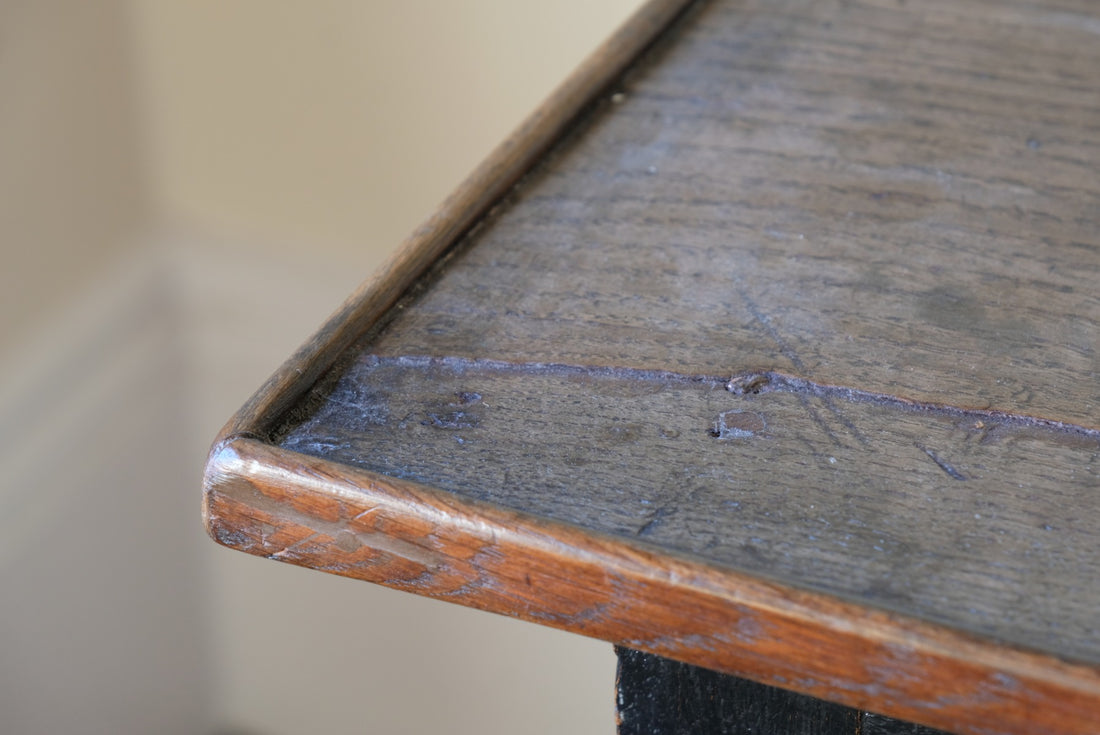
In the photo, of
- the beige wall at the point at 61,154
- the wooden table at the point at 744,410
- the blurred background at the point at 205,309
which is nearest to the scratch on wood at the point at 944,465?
the wooden table at the point at 744,410

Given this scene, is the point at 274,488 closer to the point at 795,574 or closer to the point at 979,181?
the point at 795,574

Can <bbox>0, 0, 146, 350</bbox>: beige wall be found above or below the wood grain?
below

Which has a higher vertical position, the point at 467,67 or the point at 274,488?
the point at 274,488

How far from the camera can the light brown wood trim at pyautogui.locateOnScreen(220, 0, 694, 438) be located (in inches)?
9.1

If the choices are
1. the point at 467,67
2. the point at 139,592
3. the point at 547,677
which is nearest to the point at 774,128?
the point at 467,67

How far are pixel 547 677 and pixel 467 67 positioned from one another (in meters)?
0.66

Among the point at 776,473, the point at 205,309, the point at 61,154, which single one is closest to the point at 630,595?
the point at 776,473

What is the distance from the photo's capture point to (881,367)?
0.24 meters

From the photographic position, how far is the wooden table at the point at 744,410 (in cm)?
19

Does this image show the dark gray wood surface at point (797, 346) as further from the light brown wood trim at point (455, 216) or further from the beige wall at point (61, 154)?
the beige wall at point (61, 154)

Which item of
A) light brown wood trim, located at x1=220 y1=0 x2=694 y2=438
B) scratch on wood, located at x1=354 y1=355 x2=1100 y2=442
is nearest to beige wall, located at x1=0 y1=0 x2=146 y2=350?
light brown wood trim, located at x1=220 y1=0 x2=694 y2=438

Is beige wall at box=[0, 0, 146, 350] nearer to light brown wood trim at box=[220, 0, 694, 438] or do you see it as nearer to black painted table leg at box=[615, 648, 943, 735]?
light brown wood trim at box=[220, 0, 694, 438]

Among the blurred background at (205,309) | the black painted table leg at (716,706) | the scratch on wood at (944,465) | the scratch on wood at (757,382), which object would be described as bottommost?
the blurred background at (205,309)

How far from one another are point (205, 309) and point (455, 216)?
3.69ft
